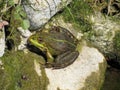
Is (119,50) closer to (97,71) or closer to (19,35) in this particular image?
(97,71)

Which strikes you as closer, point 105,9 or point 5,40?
point 5,40

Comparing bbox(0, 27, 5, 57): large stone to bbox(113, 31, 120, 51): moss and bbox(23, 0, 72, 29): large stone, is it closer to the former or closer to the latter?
bbox(23, 0, 72, 29): large stone

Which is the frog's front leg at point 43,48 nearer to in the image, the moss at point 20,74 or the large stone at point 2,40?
the moss at point 20,74

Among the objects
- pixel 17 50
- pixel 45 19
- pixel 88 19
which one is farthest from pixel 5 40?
pixel 88 19

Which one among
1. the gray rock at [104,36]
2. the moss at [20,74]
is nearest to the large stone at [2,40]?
the moss at [20,74]

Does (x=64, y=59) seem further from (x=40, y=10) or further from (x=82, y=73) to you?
(x=40, y=10)
